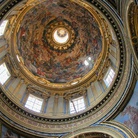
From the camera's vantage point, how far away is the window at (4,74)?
18425 millimetres

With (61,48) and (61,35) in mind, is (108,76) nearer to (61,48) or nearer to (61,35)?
(61,48)

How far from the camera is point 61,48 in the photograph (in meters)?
28.1

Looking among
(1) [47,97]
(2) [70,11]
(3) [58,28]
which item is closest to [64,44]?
(3) [58,28]

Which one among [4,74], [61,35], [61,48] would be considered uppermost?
[61,35]

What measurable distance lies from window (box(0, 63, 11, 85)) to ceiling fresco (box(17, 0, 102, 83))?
367 cm

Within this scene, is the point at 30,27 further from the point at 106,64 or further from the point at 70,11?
the point at 106,64

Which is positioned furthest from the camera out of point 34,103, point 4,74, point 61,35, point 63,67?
point 61,35

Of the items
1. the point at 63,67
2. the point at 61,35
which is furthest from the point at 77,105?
the point at 61,35

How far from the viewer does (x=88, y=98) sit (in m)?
19.9

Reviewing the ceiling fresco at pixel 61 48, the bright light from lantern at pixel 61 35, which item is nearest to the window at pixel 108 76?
the ceiling fresco at pixel 61 48

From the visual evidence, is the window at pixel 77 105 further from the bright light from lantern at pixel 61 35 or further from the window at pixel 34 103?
the bright light from lantern at pixel 61 35

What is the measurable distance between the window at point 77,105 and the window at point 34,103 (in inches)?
107

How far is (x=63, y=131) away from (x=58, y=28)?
14346 mm

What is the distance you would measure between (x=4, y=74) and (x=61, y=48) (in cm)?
1048
